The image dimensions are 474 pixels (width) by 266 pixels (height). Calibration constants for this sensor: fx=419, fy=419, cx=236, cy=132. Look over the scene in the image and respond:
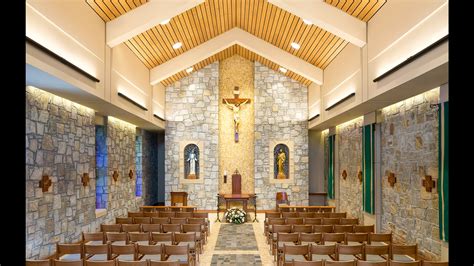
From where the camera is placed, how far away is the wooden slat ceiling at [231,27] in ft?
36.3

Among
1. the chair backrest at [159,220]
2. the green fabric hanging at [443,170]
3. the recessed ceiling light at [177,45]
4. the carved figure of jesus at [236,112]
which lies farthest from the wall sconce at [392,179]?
the carved figure of jesus at [236,112]

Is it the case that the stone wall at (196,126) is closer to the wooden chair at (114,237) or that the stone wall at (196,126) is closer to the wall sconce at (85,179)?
the wall sconce at (85,179)

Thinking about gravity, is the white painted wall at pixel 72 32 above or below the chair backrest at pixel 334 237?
above

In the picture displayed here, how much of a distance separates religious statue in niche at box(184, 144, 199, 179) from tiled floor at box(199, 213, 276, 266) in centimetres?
360

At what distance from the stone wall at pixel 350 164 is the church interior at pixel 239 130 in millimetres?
92

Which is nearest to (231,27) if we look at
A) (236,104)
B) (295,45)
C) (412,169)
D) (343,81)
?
(295,45)

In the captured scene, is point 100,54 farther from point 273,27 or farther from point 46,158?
point 273,27

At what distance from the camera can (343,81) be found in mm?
10875

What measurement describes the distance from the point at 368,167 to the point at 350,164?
2.34 m

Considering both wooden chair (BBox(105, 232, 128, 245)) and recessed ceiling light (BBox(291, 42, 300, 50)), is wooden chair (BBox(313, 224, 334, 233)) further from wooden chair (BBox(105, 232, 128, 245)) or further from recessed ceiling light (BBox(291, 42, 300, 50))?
recessed ceiling light (BBox(291, 42, 300, 50))

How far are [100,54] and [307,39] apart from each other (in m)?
5.90

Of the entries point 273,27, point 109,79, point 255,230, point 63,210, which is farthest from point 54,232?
point 273,27

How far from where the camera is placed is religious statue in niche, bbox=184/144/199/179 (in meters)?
16.4

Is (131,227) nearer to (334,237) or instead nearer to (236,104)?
(334,237)
